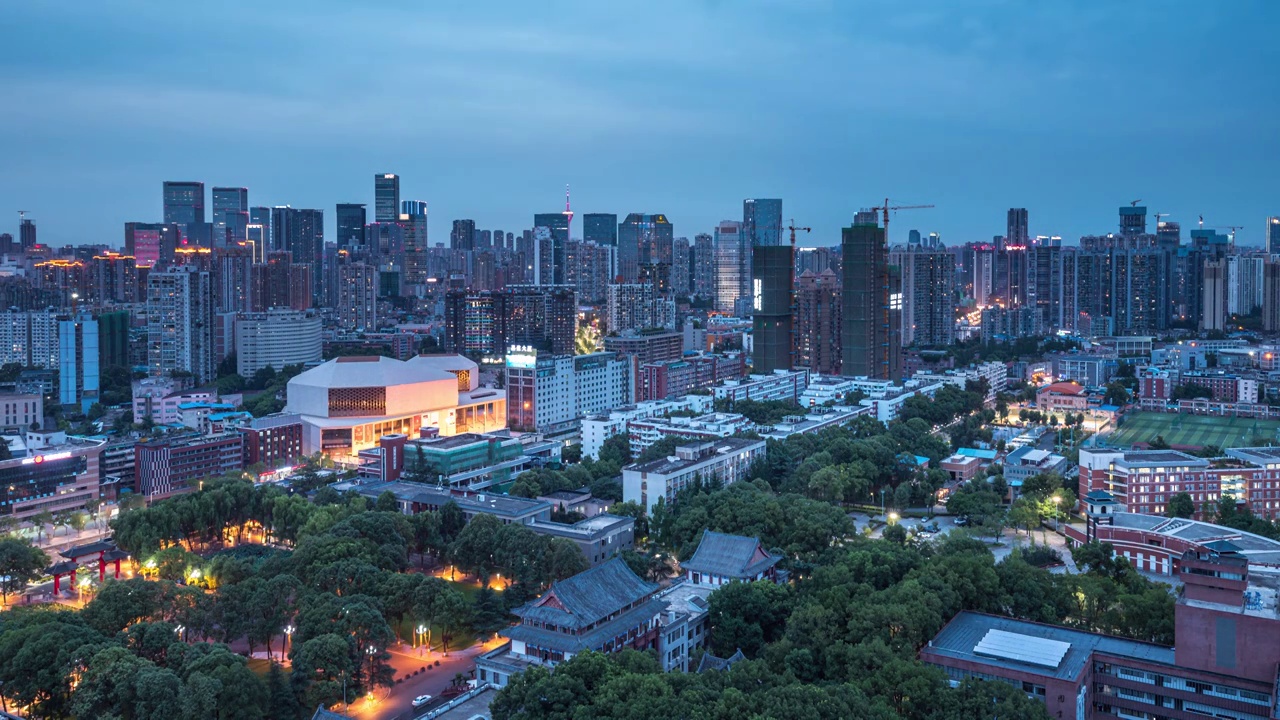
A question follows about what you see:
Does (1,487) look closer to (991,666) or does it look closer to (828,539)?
(828,539)

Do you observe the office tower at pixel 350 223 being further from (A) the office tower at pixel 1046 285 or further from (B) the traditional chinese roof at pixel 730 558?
(B) the traditional chinese roof at pixel 730 558

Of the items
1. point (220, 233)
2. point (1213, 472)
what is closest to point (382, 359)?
point (1213, 472)

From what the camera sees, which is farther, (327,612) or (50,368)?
(50,368)

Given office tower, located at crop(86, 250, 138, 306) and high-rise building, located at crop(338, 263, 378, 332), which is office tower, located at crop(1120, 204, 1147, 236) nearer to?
high-rise building, located at crop(338, 263, 378, 332)

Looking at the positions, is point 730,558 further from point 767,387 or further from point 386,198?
point 386,198

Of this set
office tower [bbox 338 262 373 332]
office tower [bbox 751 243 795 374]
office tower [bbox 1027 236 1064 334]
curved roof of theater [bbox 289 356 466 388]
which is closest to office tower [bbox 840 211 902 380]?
office tower [bbox 751 243 795 374]

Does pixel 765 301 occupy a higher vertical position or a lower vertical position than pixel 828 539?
higher
